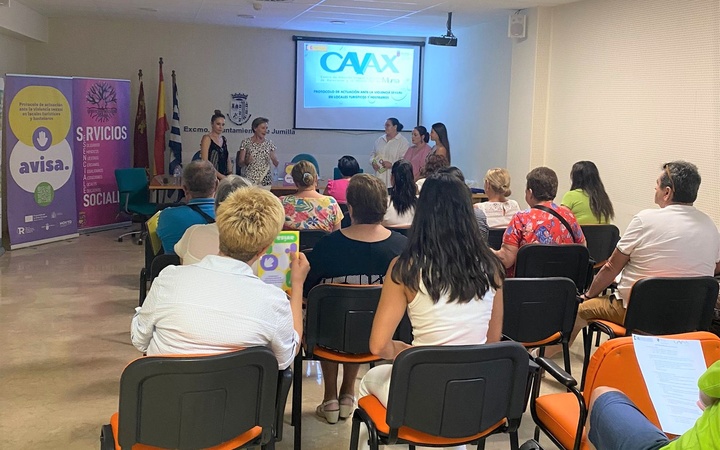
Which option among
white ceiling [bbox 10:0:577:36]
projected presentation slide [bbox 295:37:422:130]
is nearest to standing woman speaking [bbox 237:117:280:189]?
white ceiling [bbox 10:0:577:36]

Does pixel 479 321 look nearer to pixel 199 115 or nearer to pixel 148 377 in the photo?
pixel 148 377

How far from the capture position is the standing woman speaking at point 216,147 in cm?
863

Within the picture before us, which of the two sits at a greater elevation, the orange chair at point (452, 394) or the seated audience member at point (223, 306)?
the seated audience member at point (223, 306)

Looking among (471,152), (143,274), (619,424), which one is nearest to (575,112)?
(471,152)

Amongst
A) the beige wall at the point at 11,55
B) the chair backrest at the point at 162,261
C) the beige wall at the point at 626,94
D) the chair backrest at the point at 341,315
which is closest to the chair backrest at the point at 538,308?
the chair backrest at the point at 341,315

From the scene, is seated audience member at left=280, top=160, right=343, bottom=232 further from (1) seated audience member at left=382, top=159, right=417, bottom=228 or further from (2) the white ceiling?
(2) the white ceiling

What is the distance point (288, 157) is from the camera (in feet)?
35.6

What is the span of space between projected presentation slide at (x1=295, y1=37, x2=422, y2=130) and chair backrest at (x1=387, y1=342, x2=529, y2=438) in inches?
346

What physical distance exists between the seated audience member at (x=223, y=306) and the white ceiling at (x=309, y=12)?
210 inches

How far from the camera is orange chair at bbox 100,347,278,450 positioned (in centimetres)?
208

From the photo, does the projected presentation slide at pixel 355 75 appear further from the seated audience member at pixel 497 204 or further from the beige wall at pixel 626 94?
the seated audience member at pixel 497 204

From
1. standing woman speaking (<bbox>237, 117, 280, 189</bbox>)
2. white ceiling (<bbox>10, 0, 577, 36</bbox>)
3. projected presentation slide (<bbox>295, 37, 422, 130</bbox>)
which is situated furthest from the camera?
projected presentation slide (<bbox>295, 37, 422, 130</bbox>)

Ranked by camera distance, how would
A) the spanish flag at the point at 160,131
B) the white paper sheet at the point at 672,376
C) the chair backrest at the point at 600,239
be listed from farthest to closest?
1. the spanish flag at the point at 160,131
2. the chair backrest at the point at 600,239
3. the white paper sheet at the point at 672,376

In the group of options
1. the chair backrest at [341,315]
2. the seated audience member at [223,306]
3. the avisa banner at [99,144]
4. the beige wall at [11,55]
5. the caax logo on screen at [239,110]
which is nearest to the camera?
the seated audience member at [223,306]
